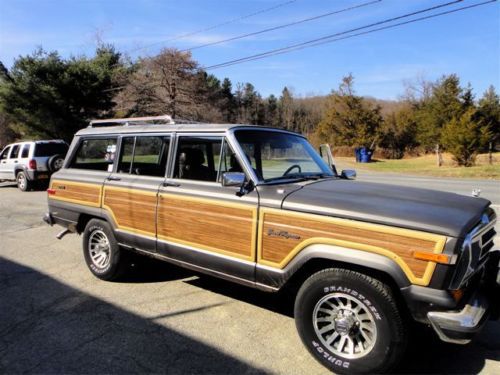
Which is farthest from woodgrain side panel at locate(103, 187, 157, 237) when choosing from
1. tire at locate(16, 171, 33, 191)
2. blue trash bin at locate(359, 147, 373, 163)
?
blue trash bin at locate(359, 147, 373, 163)

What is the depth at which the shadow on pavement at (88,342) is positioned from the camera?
11.0 feet

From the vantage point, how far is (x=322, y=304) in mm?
3363

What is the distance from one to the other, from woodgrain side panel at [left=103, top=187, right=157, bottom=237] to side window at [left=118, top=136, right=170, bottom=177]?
0.28 m

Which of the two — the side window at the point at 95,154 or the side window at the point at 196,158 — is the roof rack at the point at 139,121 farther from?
the side window at the point at 196,158

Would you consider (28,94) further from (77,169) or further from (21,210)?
(77,169)

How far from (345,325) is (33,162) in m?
15.4

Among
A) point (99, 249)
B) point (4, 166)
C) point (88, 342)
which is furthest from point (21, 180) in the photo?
point (88, 342)

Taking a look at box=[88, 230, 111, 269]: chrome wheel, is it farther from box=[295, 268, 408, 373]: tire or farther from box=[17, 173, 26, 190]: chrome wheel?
box=[17, 173, 26, 190]: chrome wheel

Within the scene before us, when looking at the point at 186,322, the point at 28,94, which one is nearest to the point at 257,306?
the point at 186,322

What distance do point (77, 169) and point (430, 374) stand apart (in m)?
4.95

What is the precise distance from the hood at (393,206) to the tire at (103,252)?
2651mm

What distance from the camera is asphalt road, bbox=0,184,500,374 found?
3.40 metres

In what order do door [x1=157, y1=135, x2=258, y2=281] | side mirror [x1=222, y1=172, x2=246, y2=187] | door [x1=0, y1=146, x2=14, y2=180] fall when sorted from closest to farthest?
1. side mirror [x1=222, y1=172, x2=246, y2=187]
2. door [x1=157, y1=135, x2=258, y2=281]
3. door [x1=0, y1=146, x2=14, y2=180]

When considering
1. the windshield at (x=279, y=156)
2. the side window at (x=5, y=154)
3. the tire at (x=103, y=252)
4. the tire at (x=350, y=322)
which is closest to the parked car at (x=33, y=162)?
the side window at (x=5, y=154)
